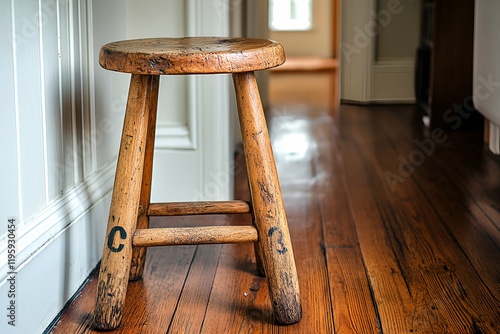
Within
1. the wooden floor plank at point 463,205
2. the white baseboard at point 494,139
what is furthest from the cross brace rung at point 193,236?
the white baseboard at point 494,139

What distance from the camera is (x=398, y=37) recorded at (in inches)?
150

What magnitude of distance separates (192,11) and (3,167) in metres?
0.80

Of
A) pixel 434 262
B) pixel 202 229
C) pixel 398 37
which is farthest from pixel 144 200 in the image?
pixel 398 37

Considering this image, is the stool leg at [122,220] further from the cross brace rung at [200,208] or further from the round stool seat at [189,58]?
the cross brace rung at [200,208]

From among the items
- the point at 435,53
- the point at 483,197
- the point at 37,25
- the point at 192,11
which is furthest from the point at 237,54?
the point at 435,53

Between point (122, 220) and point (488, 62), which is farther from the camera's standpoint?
point (488, 62)

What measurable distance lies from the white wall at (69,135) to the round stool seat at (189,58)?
14 cm

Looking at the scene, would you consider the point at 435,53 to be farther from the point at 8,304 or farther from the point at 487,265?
the point at 8,304

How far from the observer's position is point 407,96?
3719 millimetres

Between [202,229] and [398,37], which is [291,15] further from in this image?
[202,229]

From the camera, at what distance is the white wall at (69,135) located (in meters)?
1.14

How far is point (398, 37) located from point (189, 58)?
283 cm

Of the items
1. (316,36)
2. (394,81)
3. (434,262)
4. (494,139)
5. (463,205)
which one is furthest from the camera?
(316,36)

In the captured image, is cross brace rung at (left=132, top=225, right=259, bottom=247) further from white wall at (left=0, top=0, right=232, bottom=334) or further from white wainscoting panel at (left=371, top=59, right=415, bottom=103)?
white wainscoting panel at (left=371, top=59, right=415, bottom=103)
